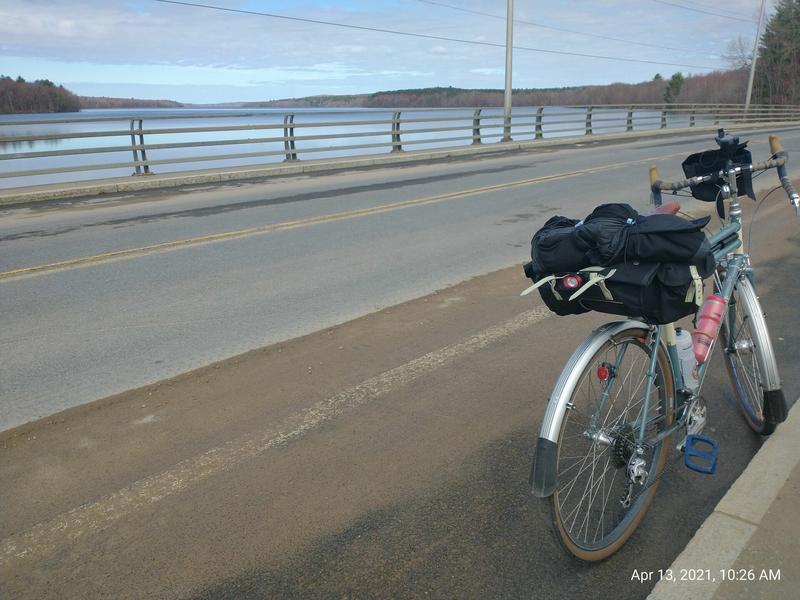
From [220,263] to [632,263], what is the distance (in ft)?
19.9

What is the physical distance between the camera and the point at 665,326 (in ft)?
8.90

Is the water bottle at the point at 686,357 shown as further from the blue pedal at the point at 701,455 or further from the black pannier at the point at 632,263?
the black pannier at the point at 632,263

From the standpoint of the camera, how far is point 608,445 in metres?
2.66

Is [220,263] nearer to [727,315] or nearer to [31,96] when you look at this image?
[727,315]

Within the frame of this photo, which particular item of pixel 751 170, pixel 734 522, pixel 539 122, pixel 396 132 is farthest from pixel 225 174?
pixel 539 122

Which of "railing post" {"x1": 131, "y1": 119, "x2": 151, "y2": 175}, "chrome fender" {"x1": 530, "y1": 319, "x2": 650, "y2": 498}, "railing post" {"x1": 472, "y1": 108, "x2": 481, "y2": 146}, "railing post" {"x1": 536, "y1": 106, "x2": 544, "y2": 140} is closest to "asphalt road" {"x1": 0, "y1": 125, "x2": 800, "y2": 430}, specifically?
"railing post" {"x1": 131, "y1": 119, "x2": 151, "y2": 175}

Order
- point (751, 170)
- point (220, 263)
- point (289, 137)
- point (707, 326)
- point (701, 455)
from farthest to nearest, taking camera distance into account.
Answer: point (289, 137) → point (220, 263) → point (751, 170) → point (707, 326) → point (701, 455)

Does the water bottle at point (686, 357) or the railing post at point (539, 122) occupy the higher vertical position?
the railing post at point (539, 122)

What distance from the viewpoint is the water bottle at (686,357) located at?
2834mm

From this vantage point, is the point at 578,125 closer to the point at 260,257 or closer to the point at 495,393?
the point at 260,257

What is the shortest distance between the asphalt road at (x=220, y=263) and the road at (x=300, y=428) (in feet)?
0.13

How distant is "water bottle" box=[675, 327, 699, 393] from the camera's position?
9.30 feet

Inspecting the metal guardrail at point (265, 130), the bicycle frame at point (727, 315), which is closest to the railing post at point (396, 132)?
the metal guardrail at point (265, 130)

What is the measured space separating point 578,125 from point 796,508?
106 feet
